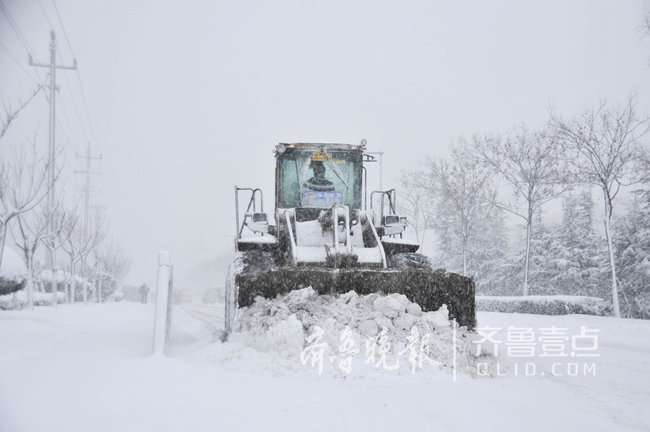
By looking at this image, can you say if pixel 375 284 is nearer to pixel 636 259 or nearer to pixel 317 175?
pixel 317 175

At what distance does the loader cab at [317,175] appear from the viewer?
9336mm

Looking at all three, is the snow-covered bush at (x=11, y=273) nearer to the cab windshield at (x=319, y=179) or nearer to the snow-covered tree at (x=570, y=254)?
the cab windshield at (x=319, y=179)

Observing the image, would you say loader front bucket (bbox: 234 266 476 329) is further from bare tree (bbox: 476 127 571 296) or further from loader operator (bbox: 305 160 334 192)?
bare tree (bbox: 476 127 571 296)

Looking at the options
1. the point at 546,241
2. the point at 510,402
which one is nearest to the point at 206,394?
the point at 510,402

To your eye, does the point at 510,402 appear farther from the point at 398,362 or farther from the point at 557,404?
the point at 398,362

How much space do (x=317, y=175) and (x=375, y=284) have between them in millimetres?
3331

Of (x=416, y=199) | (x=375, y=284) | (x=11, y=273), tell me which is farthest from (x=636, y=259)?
(x=11, y=273)

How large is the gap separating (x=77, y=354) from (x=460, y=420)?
4.00m

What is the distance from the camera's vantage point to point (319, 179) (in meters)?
9.37

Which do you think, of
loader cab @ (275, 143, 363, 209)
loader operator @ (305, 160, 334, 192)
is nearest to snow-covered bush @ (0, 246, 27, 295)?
loader cab @ (275, 143, 363, 209)

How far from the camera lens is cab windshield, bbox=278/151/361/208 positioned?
9336 millimetres

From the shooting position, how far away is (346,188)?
9391mm

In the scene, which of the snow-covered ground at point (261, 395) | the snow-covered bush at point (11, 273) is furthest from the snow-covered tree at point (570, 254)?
the snow-covered bush at point (11, 273)

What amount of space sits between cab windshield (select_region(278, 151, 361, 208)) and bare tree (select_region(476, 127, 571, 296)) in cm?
1451
